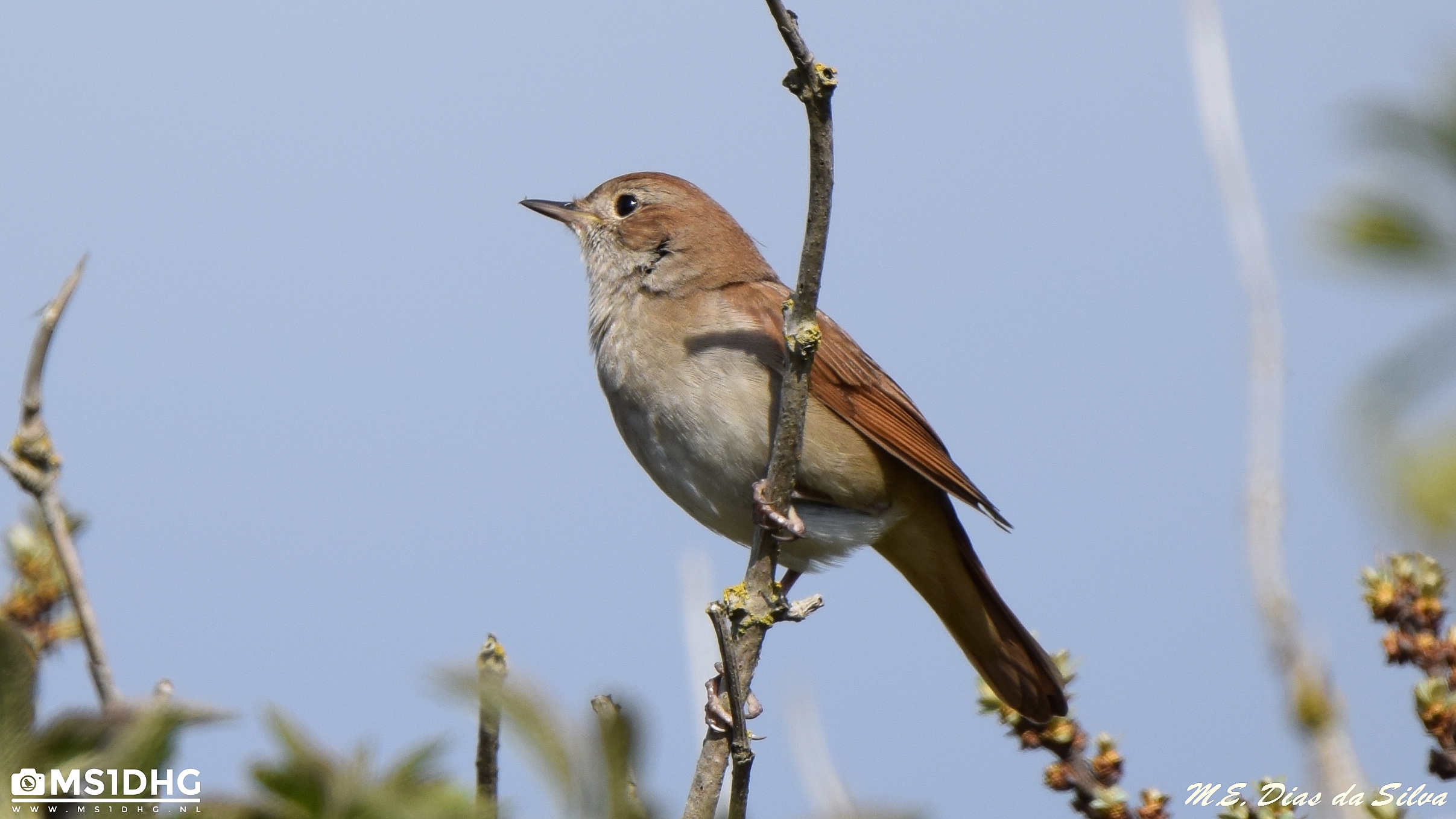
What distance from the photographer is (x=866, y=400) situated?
528cm

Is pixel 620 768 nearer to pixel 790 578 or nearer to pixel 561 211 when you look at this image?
pixel 790 578

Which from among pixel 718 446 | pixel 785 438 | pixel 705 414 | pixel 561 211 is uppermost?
pixel 561 211

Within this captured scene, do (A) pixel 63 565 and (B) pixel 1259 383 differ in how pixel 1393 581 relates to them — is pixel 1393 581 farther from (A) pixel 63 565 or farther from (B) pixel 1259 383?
(A) pixel 63 565

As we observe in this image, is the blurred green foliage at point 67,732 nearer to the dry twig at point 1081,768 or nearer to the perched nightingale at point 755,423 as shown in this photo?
the dry twig at point 1081,768

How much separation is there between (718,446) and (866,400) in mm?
798

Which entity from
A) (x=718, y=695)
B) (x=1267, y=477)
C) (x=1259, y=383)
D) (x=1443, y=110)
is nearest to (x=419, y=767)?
(x=718, y=695)

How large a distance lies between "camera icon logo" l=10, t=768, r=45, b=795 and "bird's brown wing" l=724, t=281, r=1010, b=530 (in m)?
3.56

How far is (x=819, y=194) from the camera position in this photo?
310 centimetres

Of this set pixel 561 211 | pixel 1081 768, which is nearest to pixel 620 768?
pixel 1081 768

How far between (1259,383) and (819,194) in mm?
1939

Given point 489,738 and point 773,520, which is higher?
point 773,520

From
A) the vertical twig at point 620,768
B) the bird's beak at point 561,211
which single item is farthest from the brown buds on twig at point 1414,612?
the bird's beak at point 561,211

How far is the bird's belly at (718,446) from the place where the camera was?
4.72 m

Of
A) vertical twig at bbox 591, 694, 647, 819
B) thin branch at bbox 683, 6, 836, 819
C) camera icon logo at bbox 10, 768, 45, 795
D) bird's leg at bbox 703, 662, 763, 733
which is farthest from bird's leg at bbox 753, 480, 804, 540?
camera icon logo at bbox 10, 768, 45, 795
